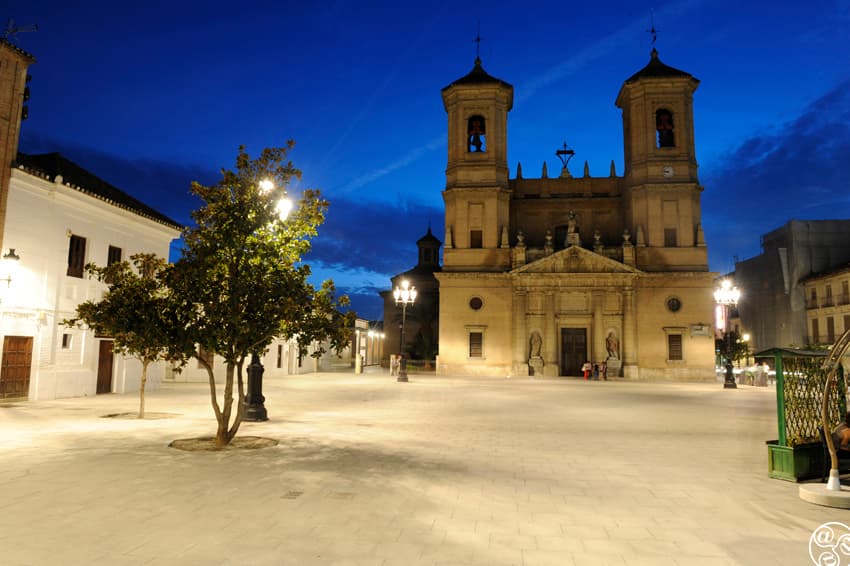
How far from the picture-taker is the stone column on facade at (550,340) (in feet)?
134

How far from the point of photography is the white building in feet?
57.3

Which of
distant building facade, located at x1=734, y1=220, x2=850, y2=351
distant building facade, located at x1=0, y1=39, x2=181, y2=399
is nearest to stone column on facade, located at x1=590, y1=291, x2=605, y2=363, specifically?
distant building facade, located at x1=734, y1=220, x2=850, y2=351

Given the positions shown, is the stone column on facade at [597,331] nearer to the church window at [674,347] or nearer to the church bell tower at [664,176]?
the church bell tower at [664,176]

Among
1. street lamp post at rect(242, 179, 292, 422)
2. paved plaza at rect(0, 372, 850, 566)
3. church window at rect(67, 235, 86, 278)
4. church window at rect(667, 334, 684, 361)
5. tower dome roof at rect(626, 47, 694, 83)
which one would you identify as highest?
tower dome roof at rect(626, 47, 694, 83)

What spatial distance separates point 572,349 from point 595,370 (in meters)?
2.48

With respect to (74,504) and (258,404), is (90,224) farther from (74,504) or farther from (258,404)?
(74,504)

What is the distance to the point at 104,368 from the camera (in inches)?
841

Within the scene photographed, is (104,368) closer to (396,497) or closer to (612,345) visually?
(396,497)

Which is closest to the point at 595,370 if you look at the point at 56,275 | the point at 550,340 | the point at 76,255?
the point at 550,340

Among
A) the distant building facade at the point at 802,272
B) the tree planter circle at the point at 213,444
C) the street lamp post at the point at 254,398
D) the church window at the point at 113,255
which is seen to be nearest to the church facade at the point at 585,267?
the distant building facade at the point at 802,272

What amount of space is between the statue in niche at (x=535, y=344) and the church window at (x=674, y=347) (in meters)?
9.31

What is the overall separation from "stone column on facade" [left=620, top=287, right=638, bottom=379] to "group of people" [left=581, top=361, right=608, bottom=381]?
1.83 meters

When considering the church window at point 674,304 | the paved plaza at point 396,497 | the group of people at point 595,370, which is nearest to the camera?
the paved plaza at point 396,497

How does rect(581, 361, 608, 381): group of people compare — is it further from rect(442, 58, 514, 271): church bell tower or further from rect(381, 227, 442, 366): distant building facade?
rect(381, 227, 442, 366): distant building facade
